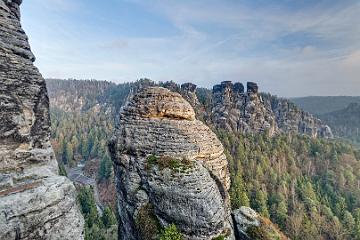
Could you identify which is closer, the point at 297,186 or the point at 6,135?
the point at 6,135

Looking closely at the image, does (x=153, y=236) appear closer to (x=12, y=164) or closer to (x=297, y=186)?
(x=12, y=164)

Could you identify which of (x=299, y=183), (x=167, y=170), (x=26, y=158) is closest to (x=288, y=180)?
(x=299, y=183)

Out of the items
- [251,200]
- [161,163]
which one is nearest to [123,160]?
[161,163]

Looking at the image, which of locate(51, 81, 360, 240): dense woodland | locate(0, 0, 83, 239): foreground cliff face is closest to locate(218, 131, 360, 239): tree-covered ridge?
locate(51, 81, 360, 240): dense woodland

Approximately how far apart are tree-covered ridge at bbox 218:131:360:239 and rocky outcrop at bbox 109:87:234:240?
2378 centimetres

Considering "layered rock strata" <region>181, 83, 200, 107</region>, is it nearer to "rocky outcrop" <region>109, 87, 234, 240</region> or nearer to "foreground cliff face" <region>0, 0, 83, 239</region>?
"rocky outcrop" <region>109, 87, 234, 240</region>

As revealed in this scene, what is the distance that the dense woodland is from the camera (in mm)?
68838

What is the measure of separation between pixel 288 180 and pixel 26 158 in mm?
91985

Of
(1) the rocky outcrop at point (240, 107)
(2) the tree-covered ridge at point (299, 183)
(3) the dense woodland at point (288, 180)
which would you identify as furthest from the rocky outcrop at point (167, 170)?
(1) the rocky outcrop at point (240, 107)

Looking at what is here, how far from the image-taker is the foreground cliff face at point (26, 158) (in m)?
16.3

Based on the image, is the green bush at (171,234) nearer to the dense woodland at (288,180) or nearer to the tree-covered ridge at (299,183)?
the dense woodland at (288,180)

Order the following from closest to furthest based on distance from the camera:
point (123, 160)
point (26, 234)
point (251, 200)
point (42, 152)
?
point (26, 234)
point (42, 152)
point (123, 160)
point (251, 200)

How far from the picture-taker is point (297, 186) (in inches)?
3735

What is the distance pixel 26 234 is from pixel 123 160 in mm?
12640
